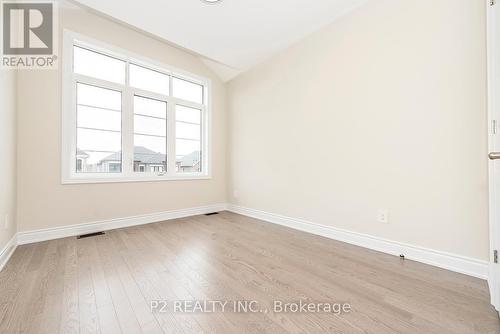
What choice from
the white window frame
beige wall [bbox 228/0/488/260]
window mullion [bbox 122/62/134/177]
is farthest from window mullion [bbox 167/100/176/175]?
beige wall [bbox 228/0/488/260]

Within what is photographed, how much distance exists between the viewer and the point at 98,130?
299cm

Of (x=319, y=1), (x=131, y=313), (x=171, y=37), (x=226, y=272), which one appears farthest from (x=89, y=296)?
(x=319, y=1)

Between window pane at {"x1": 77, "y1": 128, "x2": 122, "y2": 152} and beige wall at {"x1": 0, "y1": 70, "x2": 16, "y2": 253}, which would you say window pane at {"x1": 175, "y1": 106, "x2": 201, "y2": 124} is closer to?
window pane at {"x1": 77, "y1": 128, "x2": 122, "y2": 152}

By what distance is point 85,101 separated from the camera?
2.90 metres

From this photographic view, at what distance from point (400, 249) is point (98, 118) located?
394 cm

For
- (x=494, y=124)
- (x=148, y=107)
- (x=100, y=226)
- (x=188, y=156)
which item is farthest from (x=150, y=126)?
(x=494, y=124)

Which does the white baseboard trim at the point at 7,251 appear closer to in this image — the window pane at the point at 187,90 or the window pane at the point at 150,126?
the window pane at the point at 150,126

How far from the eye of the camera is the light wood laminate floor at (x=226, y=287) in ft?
3.80

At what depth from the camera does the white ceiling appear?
2.36m

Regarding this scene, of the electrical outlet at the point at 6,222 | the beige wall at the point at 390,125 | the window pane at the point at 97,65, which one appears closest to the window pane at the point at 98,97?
the window pane at the point at 97,65

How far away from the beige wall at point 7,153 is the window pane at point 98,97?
2.10 ft

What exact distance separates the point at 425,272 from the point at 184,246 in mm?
2200

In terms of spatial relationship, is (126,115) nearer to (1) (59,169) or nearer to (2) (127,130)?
(2) (127,130)

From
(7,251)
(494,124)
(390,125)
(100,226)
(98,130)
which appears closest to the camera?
(494,124)
